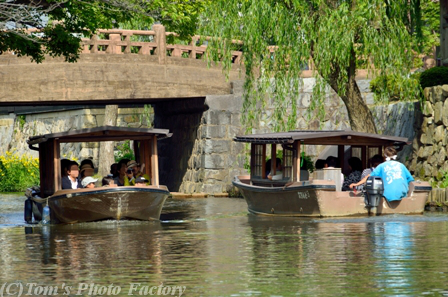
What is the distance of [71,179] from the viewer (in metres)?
20.3

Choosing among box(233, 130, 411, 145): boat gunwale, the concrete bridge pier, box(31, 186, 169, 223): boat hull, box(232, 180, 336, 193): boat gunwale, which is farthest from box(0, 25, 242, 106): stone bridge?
box(31, 186, 169, 223): boat hull

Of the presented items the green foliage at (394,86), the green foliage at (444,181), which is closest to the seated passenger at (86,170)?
the green foliage at (394,86)

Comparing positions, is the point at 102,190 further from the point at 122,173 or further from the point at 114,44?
the point at 114,44

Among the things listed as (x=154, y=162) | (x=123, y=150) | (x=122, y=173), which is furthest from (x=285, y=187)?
(x=123, y=150)

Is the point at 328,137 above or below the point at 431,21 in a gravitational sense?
below

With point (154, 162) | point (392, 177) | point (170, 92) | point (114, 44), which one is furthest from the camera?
point (170, 92)

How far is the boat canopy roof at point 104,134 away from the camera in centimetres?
1959

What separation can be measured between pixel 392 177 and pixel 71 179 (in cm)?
657

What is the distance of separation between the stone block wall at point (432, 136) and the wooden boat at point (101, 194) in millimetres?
7789

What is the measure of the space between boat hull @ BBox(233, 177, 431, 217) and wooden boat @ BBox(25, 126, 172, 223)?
8.55ft

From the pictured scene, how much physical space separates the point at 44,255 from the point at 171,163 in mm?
23522

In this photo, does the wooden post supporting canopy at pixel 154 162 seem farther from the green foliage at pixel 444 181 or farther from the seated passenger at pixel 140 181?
the green foliage at pixel 444 181

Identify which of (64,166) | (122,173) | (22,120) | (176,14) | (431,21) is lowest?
(122,173)

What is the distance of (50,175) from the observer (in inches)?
813
